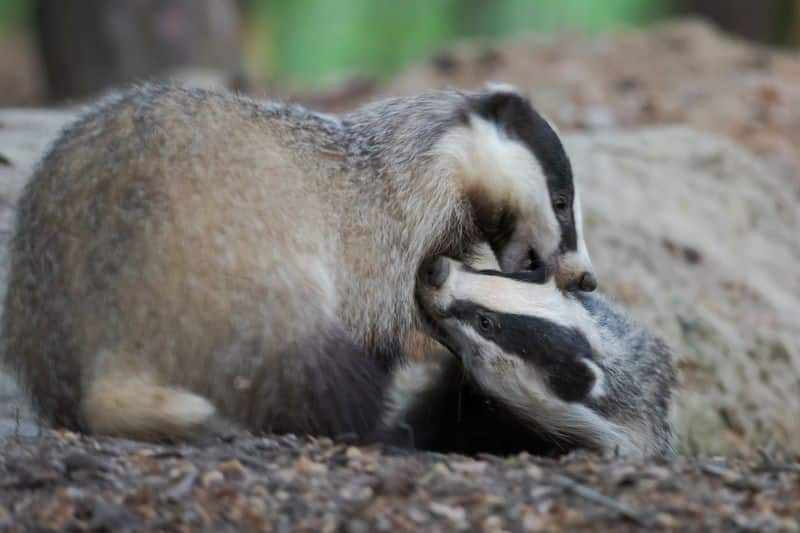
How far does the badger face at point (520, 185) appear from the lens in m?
3.61

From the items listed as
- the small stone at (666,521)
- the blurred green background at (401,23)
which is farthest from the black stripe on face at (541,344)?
the blurred green background at (401,23)

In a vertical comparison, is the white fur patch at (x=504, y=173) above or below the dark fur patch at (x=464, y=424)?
above

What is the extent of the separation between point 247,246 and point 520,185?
0.97 m

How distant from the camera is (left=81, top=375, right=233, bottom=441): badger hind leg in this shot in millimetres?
2947

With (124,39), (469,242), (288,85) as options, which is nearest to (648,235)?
(469,242)

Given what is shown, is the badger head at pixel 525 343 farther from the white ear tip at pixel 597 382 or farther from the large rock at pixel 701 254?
the large rock at pixel 701 254

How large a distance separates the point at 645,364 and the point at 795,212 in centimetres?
266

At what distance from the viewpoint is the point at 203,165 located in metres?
3.20

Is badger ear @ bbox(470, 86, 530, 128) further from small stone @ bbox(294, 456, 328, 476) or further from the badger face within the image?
small stone @ bbox(294, 456, 328, 476)

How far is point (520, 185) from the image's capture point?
364cm

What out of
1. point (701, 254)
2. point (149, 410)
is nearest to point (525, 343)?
point (149, 410)

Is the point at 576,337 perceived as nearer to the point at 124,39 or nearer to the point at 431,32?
the point at 124,39

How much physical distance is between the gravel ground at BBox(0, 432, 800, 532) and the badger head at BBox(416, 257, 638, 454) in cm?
60

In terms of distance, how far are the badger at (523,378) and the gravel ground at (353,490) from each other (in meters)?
0.55
